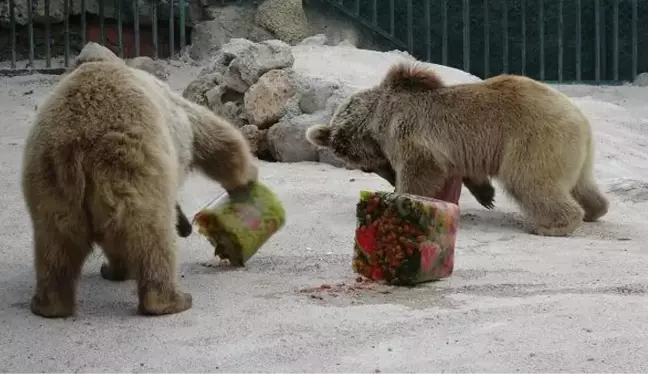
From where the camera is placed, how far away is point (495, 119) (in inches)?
288

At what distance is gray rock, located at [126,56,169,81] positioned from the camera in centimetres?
1123

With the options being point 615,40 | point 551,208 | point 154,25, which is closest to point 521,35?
point 615,40

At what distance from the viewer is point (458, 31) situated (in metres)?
13.8

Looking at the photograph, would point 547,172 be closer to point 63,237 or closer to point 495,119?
point 495,119

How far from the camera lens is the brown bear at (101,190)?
4.82 metres

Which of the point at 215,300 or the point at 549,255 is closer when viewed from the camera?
the point at 215,300

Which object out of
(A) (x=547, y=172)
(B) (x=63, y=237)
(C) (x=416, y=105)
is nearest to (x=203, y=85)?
(C) (x=416, y=105)

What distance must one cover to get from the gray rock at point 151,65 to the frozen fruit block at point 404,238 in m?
5.90

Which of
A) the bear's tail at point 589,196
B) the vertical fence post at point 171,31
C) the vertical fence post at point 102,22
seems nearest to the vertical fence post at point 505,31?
the vertical fence post at point 171,31

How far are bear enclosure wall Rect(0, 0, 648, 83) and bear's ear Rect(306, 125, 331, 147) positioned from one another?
533 cm

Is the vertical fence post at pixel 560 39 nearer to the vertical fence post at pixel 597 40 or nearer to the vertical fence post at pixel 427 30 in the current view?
the vertical fence post at pixel 597 40

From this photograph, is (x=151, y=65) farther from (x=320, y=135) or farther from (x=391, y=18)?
(x=320, y=135)

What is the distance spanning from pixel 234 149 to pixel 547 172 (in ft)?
7.75

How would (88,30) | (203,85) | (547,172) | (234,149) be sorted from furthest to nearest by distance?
(88,30) → (203,85) → (547,172) → (234,149)
